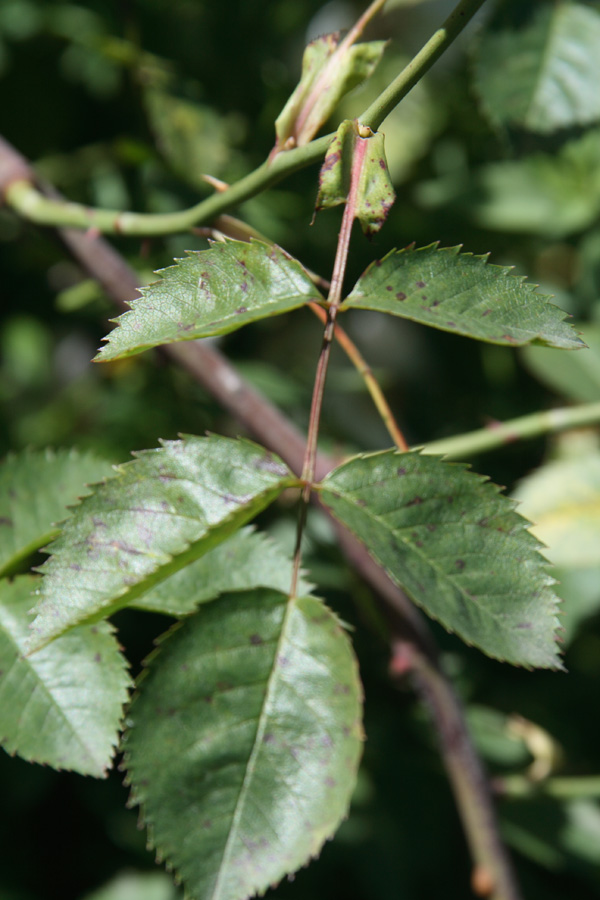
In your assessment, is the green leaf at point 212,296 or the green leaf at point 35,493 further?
the green leaf at point 35,493

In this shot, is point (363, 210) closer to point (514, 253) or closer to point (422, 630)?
point (422, 630)

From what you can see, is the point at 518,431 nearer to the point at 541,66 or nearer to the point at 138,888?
the point at 541,66

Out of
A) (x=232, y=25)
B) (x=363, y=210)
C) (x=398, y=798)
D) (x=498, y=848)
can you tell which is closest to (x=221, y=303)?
(x=363, y=210)

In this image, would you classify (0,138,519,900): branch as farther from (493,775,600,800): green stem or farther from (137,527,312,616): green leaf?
(137,527,312,616): green leaf

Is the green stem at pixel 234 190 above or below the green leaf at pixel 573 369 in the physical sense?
above

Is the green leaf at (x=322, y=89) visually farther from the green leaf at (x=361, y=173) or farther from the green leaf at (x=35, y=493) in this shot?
the green leaf at (x=35, y=493)

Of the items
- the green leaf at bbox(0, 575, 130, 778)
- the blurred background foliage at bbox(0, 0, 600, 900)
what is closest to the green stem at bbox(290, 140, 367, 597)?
the green leaf at bbox(0, 575, 130, 778)

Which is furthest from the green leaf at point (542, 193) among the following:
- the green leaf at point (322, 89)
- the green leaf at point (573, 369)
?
the green leaf at point (322, 89)

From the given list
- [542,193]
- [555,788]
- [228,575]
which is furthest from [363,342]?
[228,575]
